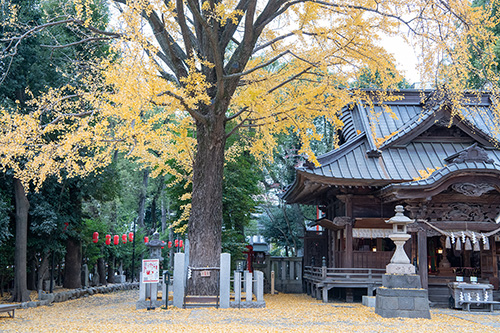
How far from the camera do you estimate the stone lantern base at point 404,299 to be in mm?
11383

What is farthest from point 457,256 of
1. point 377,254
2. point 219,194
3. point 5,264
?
point 5,264

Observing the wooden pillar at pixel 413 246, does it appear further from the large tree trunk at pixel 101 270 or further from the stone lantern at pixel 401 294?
the large tree trunk at pixel 101 270

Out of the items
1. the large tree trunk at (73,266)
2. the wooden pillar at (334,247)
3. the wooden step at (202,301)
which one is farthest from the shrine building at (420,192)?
the large tree trunk at (73,266)

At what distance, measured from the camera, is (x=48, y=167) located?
1114cm

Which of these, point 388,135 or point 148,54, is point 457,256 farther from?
point 148,54

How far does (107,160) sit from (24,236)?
5477mm

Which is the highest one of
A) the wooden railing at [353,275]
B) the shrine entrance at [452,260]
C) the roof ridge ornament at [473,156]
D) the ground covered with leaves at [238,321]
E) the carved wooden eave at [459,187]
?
the roof ridge ornament at [473,156]

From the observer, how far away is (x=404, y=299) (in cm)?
1146

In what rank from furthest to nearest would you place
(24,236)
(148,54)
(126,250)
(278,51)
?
(126,250) < (24,236) < (278,51) < (148,54)

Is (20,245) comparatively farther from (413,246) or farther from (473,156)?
(473,156)

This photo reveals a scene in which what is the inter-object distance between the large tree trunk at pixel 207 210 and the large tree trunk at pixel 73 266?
31.7 ft

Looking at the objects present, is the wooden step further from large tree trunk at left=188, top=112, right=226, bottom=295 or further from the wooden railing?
the wooden railing

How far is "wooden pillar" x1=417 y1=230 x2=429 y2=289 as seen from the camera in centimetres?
1519

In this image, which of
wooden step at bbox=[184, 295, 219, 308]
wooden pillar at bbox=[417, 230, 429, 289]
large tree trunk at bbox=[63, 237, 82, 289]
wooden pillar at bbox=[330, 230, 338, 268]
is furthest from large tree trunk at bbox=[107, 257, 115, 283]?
wooden pillar at bbox=[417, 230, 429, 289]
